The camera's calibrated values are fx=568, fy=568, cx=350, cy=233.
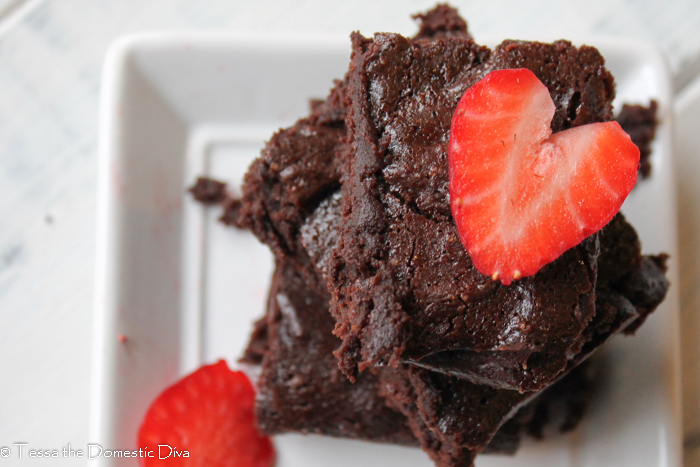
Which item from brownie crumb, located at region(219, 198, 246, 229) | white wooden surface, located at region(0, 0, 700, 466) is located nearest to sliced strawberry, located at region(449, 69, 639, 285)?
brownie crumb, located at region(219, 198, 246, 229)

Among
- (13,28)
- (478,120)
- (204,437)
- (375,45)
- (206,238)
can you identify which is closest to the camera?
(478,120)

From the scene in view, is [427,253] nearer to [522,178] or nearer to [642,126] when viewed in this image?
[522,178]

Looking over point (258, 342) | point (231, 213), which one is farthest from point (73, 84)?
point (258, 342)

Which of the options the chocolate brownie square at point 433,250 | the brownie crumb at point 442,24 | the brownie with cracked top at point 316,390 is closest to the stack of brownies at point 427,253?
the chocolate brownie square at point 433,250

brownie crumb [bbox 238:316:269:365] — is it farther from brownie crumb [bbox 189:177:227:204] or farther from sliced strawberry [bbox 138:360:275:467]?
brownie crumb [bbox 189:177:227:204]

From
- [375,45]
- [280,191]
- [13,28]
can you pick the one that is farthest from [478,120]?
[13,28]

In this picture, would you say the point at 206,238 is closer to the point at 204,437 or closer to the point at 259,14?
the point at 204,437
